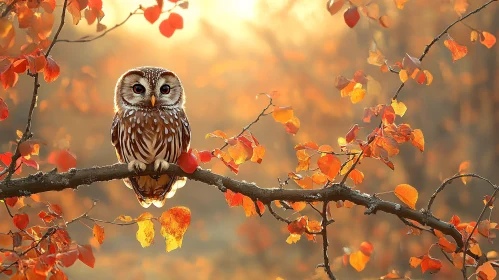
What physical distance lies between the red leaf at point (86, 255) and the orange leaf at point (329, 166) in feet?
2.87

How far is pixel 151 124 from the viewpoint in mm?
2348

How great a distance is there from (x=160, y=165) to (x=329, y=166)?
2.23 ft

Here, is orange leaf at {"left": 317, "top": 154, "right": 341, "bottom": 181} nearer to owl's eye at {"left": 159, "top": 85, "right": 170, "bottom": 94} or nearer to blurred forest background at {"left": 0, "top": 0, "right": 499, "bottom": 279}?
owl's eye at {"left": 159, "top": 85, "right": 170, "bottom": 94}

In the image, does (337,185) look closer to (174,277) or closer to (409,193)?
(409,193)

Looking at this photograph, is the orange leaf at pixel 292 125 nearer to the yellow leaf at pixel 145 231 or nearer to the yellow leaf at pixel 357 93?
the yellow leaf at pixel 357 93

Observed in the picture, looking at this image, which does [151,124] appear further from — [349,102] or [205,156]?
[349,102]

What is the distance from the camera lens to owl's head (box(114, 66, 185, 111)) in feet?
7.83

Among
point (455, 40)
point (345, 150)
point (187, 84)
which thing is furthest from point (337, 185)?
point (187, 84)

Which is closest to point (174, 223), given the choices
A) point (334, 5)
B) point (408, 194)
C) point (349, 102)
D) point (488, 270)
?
point (408, 194)

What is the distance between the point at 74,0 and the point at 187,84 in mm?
8937

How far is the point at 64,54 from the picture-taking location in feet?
30.1

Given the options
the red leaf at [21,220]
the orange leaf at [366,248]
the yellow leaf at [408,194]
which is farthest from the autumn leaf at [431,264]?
the red leaf at [21,220]

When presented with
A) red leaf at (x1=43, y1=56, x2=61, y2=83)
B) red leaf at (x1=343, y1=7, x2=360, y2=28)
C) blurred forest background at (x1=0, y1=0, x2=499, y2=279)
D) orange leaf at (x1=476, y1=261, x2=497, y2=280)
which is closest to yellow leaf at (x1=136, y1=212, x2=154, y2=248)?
red leaf at (x1=43, y1=56, x2=61, y2=83)

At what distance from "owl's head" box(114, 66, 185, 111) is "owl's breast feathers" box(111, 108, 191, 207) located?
35mm
